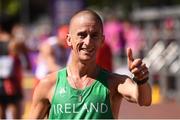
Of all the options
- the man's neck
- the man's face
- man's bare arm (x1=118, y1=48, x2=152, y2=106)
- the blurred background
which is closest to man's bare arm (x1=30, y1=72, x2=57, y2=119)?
the man's neck

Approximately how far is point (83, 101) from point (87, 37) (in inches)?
14.7

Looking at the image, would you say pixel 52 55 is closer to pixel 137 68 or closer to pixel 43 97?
pixel 43 97

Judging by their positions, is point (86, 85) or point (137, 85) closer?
point (137, 85)

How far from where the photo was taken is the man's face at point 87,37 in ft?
13.4

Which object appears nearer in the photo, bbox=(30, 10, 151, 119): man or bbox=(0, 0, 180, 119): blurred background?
bbox=(30, 10, 151, 119): man

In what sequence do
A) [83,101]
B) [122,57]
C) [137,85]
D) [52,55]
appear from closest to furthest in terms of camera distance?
[137,85] → [83,101] → [52,55] → [122,57]

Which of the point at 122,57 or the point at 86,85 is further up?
the point at 86,85

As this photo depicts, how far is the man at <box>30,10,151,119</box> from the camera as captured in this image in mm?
4094

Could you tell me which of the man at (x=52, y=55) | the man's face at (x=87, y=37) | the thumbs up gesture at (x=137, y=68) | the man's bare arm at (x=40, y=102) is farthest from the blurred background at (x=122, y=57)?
the thumbs up gesture at (x=137, y=68)

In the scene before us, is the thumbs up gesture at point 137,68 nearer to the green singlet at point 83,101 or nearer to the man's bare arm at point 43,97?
the green singlet at point 83,101

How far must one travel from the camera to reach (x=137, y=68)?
3.86m

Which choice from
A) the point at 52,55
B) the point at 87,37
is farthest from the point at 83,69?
the point at 52,55

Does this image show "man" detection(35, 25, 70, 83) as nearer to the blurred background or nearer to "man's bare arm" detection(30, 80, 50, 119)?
the blurred background

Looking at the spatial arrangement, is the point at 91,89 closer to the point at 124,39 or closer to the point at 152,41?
the point at 152,41
